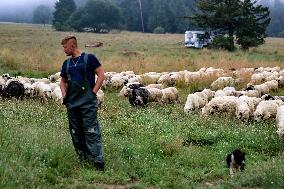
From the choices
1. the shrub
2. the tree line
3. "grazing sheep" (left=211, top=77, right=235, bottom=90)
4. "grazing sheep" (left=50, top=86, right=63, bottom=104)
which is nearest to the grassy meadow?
"grazing sheep" (left=50, top=86, right=63, bottom=104)

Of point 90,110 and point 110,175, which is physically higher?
point 90,110

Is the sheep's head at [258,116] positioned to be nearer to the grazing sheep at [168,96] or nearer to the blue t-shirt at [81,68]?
the grazing sheep at [168,96]

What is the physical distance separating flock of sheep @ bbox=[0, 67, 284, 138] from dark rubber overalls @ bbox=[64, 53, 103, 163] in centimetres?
434

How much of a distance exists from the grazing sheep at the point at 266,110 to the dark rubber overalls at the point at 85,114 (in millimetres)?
5632

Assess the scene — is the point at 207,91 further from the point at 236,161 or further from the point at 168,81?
the point at 236,161

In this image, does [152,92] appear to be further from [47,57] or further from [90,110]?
[47,57]

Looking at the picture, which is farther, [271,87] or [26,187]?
[271,87]

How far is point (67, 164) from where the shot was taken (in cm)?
817

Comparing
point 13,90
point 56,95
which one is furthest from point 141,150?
point 13,90

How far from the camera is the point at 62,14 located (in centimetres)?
9469

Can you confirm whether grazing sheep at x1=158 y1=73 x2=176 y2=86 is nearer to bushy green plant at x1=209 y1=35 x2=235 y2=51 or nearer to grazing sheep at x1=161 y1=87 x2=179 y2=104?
grazing sheep at x1=161 y1=87 x2=179 y2=104

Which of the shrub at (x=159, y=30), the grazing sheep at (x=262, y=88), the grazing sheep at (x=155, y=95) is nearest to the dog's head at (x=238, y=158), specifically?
the grazing sheep at (x=155, y=95)

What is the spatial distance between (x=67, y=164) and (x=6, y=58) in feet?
63.3

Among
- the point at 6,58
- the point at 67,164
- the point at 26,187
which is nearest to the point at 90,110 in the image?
the point at 67,164
